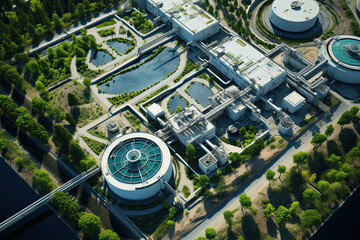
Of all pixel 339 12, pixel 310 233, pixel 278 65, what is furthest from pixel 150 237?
pixel 339 12

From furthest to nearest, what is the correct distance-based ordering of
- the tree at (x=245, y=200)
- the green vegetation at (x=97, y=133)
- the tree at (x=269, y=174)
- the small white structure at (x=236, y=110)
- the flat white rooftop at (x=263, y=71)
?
the flat white rooftop at (x=263, y=71) → the green vegetation at (x=97, y=133) → the small white structure at (x=236, y=110) → the tree at (x=269, y=174) → the tree at (x=245, y=200)

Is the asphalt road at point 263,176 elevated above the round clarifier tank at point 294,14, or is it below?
below

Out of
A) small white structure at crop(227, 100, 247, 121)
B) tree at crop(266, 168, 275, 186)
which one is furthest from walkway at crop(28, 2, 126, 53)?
tree at crop(266, 168, 275, 186)

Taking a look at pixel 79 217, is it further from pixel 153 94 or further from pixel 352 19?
pixel 352 19

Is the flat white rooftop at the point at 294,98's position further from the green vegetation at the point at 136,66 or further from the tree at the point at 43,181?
Answer: the tree at the point at 43,181

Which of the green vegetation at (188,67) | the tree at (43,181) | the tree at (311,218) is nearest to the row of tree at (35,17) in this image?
the green vegetation at (188,67)

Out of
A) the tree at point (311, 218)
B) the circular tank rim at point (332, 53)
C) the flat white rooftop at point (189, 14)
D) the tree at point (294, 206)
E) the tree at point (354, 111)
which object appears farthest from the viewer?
the flat white rooftop at point (189, 14)

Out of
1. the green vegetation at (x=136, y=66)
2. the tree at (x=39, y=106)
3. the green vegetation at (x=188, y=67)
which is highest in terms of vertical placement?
the tree at (x=39, y=106)
